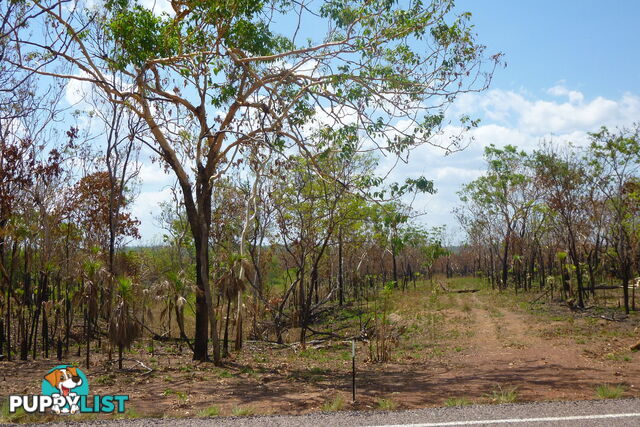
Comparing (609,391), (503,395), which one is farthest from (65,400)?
(609,391)

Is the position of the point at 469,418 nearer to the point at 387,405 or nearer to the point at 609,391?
the point at 387,405

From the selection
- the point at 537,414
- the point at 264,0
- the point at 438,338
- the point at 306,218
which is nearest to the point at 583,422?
the point at 537,414

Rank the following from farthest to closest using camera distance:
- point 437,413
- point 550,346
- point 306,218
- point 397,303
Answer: point 397,303 → point 306,218 → point 550,346 → point 437,413

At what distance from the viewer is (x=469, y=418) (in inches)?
252

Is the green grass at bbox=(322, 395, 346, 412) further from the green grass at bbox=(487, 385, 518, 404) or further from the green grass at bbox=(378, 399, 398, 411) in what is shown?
the green grass at bbox=(487, 385, 518, 404)

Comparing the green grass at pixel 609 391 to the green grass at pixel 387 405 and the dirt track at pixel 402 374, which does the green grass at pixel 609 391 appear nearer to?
the dirt track at pixel 402 374

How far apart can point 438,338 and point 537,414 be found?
10.1m

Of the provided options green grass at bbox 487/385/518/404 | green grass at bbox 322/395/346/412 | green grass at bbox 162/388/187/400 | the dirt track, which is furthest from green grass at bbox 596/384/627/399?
green grass at bbox 162/388/187/400

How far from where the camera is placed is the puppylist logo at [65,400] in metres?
7.09

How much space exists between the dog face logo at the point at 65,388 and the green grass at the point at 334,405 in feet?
10.7

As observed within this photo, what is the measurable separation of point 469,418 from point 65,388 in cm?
585

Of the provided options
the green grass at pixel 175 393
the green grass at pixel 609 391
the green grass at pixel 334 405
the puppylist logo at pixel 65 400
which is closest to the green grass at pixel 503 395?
the green grass at pixel 609 391

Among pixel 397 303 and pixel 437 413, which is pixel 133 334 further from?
pixel 397 303

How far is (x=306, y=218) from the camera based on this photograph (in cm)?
2084
